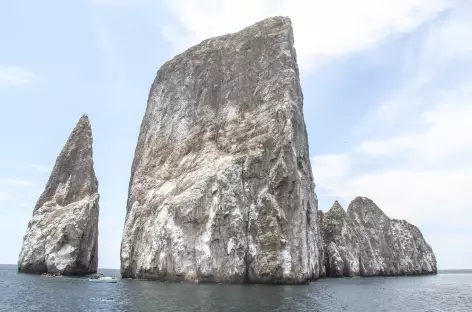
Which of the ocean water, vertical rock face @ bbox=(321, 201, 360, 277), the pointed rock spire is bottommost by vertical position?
the ocean water

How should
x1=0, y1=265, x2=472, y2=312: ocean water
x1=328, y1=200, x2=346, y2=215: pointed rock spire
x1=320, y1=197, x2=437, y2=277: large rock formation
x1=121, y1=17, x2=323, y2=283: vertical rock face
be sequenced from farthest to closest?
x1=328, y1=200, x2=346, y2=215: pointed rock spire, x1=320, y1=197, x2=437, y2=277: large rock formation, x1=121, y1=17, x2=323, y2=283: vertical rock face, x1=0, y1=265, x2=472, y2=312: ocean water

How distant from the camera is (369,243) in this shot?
419 feet

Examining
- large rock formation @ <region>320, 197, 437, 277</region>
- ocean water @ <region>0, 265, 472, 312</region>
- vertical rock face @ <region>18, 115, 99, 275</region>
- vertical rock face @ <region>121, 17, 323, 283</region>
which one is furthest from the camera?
large rock formation @ <region>320, 197, 437, 277</region>

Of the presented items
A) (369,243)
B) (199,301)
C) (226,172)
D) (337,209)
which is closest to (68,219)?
(226,172)

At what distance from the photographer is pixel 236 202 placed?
6788 centimetres

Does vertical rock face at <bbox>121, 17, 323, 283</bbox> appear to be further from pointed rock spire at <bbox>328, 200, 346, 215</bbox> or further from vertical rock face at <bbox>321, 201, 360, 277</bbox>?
pointed rock spire at <bbox>328, 200, 346, 215</bbox>

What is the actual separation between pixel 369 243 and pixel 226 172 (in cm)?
7275

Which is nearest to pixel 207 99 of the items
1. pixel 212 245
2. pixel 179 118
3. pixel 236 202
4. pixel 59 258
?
pixel 179 118

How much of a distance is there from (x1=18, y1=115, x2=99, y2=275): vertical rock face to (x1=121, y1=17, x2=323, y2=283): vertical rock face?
10041 millimetres

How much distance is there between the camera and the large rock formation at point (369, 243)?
4439 inches

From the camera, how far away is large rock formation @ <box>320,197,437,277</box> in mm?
112750

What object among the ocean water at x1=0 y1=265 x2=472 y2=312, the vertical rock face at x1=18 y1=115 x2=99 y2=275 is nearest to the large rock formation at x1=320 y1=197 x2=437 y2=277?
the ocean water at x1=0 y1=265 x2=472 y2=312

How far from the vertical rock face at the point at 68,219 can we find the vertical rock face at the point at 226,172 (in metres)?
10.0

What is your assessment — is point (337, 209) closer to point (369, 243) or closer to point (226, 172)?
point (369, 243)
